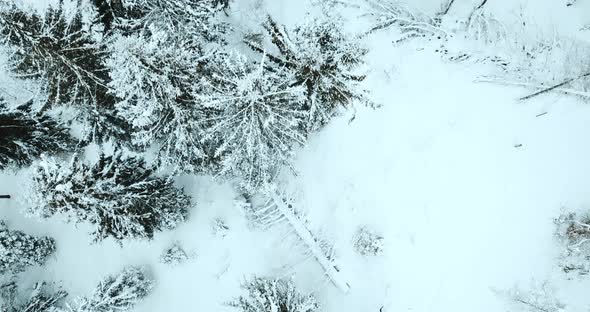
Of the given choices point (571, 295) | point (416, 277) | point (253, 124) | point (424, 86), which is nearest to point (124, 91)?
point (253, 124)

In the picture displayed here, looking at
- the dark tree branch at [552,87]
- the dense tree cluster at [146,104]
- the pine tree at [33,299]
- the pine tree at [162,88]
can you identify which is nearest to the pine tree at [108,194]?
the dense tree cluster at [146,104]

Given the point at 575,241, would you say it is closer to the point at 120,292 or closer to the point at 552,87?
the point at 552,87

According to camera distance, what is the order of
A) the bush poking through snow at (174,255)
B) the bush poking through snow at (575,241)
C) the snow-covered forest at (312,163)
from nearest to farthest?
the snow-covered forest at (312,163) → the bush poking through snow at (575,241) → the bush poking through snow at (174,255)

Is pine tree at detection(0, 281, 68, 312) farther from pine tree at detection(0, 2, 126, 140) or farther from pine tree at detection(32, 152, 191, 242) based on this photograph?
pine tree at detection(0, 2, 126, 140)

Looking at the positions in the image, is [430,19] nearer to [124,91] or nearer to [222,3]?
[222,3]

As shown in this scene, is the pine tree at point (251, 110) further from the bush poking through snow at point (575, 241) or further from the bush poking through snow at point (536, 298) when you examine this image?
the bush poking through snow at point (575, 241)

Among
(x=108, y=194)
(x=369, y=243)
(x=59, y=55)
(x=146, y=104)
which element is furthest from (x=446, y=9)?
(x=108, y=194)
